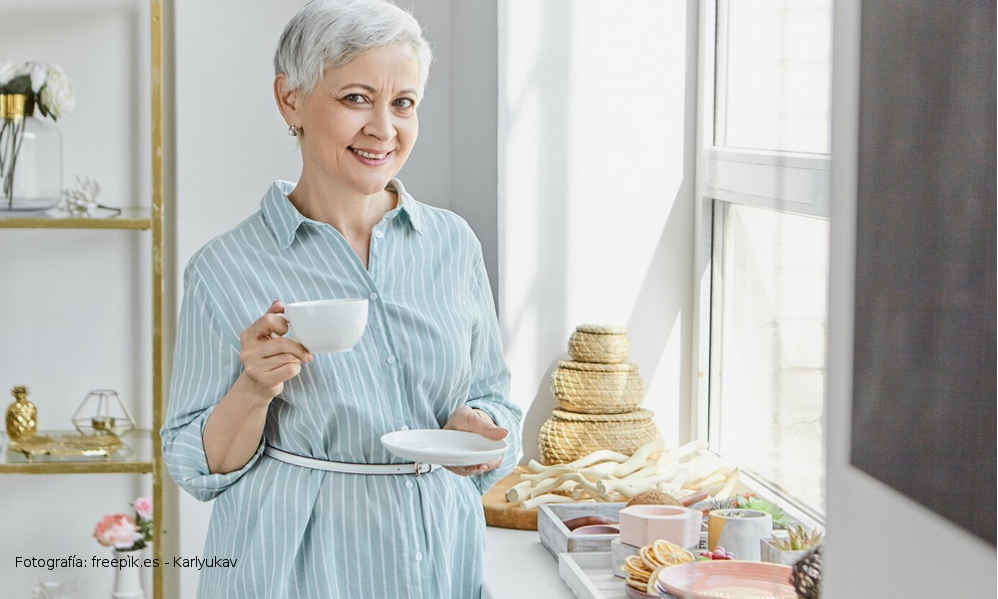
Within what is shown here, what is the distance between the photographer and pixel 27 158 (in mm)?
2277

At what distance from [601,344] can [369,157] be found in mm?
940

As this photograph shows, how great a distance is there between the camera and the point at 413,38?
1.42m

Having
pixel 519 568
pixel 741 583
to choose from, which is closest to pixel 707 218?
pixel 519 568

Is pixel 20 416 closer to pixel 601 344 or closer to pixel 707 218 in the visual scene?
pixel 601 344

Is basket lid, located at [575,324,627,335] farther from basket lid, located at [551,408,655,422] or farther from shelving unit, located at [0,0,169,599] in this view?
shelving unit, located at [0,0,169,599]

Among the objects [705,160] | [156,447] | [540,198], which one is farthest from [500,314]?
[156,447]

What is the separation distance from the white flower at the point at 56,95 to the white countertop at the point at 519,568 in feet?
3.75

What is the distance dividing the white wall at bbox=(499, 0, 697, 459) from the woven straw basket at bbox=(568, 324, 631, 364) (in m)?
0.11

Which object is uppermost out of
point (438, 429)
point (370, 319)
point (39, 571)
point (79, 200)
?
point (79, 200)

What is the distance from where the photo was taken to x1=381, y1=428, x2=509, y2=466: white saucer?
129 cm

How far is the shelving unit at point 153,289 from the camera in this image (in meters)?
2.23

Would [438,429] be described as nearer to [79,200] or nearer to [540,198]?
[540,198]

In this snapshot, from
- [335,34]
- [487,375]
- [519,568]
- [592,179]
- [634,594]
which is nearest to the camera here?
[335,34]

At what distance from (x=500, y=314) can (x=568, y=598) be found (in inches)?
30.9
